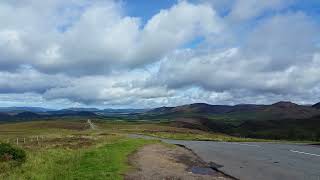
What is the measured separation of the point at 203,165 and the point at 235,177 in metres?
5.82

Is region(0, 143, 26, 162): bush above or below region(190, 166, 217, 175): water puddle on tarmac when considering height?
above

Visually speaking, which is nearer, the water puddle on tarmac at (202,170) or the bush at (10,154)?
the water puddle on tarmac at (202,170)

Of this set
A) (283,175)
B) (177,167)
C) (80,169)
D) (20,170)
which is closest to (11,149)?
(20,170)

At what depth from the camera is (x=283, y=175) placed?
17672mm

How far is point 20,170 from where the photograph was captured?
21.2 meters

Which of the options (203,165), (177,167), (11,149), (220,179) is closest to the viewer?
(220,179)

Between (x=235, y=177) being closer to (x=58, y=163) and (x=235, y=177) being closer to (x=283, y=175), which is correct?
(x=283, y=175)

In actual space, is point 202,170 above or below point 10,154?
below

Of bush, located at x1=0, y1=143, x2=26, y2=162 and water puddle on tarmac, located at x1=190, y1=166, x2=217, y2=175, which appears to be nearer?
water puddle on tarmac, located at x1=190, y1=166, x2=217, y2=175

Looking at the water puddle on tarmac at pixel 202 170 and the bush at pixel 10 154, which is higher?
the bush at pixel 10 154

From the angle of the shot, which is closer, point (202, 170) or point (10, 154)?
point (202, 170)

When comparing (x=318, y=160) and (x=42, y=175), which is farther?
(x=318, y=160)

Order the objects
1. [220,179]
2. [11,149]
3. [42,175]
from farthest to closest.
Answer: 1. [11,149]
2. [42,175]
3. [220,179]

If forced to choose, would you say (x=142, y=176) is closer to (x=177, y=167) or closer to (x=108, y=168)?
(x=108, y=168)
